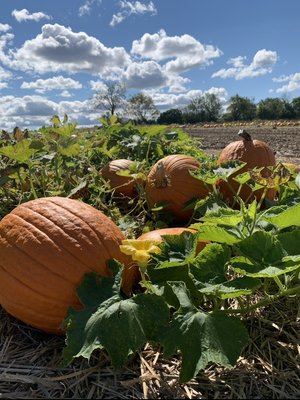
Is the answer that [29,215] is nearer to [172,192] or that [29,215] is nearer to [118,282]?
[118,282]

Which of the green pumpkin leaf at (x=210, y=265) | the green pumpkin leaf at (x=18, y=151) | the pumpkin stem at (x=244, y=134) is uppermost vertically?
the green pumpkin leaf at (x=18, y=151)

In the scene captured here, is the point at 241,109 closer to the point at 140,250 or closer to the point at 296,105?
the point at 296,105

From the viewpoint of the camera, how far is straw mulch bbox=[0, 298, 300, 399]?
130 centimetres

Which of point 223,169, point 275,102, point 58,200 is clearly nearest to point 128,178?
point 223,169

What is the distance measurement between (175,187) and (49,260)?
1.22m

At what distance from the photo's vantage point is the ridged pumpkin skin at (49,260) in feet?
5.26

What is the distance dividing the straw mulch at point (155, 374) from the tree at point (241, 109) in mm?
68447

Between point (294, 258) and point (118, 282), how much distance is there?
2.00 ft

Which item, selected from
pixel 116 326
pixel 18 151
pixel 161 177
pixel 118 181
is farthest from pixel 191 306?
pixel 118 181

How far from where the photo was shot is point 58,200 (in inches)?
74.3

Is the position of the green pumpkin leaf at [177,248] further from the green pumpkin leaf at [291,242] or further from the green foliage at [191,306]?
the green pumpkin leaf at [291,242]

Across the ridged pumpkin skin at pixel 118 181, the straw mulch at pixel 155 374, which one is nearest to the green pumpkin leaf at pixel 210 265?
the straw mulch at pixel 155 374

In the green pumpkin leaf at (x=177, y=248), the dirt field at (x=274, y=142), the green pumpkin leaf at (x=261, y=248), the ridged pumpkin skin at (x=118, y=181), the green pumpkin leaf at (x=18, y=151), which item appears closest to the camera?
the green pumpkin leaf at (x=261, y=248)

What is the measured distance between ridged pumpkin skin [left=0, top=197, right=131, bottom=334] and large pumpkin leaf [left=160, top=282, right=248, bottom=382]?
45cm
